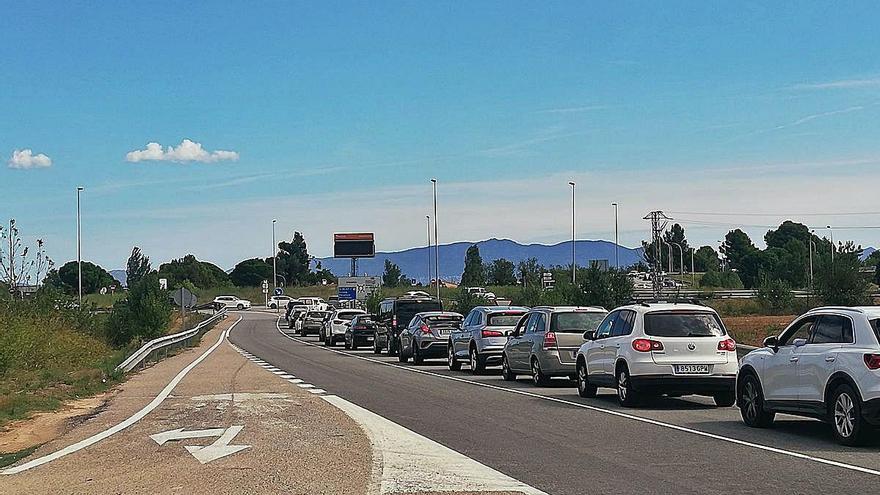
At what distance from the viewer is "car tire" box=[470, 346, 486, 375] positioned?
2864 cm

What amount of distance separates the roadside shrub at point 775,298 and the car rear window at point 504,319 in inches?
1387

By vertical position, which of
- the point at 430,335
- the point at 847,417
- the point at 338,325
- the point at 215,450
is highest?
the point at 430,335

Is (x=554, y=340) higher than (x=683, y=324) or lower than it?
lower

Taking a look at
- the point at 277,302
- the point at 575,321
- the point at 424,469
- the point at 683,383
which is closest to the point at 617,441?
the point at 424,469

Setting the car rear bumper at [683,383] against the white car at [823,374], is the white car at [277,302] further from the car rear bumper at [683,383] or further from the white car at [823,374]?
the white car at [823,374]

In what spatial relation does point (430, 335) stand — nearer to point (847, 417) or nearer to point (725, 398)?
point (725, 398)

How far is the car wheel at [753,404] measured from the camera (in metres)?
15.3

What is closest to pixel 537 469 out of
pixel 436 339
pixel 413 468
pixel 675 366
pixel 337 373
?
pixel 413 468

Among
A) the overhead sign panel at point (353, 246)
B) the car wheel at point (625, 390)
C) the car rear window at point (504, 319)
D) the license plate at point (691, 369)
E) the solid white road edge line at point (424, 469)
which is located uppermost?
the overhead sign panel at point (353, 246)

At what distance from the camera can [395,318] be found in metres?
40.5

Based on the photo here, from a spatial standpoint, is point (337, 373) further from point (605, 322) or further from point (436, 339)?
point (605, 322)

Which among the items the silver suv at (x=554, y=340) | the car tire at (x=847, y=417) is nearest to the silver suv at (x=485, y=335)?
the silver suv at (x=554, y=340)

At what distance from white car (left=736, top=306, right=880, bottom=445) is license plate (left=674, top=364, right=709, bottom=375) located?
2195 millimetres

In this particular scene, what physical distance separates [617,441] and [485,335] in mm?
14696
